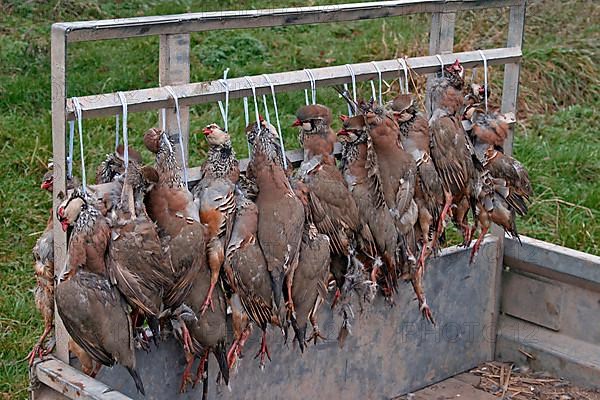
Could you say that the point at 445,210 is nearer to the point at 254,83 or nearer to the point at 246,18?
the point at 254,83

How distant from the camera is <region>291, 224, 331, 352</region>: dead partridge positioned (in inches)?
137

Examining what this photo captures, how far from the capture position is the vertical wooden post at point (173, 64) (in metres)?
3.28

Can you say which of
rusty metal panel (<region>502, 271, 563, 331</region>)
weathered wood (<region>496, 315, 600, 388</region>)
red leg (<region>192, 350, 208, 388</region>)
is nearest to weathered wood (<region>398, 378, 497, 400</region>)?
weathered wood (<region>496, 315, 600, 388</region>)

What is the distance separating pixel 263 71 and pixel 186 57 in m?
4.77

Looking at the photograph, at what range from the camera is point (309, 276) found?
3488 millimetres

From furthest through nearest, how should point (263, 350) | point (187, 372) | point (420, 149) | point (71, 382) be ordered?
point (420, 149) < point (263, 350) < point (187, 372) < point (71, 382)

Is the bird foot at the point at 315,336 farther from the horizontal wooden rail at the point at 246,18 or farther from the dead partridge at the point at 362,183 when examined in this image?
the horizontal wooden rail at the point at 246,18

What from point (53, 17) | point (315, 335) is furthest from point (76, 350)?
point (53, 17)

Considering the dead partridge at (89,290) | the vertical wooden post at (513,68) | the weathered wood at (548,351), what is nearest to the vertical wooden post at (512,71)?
the vertical wooden post at (513,68)

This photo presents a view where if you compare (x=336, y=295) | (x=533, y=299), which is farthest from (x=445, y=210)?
(x=533, y=299)

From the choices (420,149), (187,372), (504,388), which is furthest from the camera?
(504,388)

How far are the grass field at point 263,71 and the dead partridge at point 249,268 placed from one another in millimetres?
1814

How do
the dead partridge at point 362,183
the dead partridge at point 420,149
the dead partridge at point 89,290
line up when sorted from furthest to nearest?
1. the dead partridge at point 420,149
2. the dead partridge at point 362,183
3. the dead partridge at point 89,290

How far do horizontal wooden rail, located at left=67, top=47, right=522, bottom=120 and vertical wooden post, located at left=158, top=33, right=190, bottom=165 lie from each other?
0.05 metres
